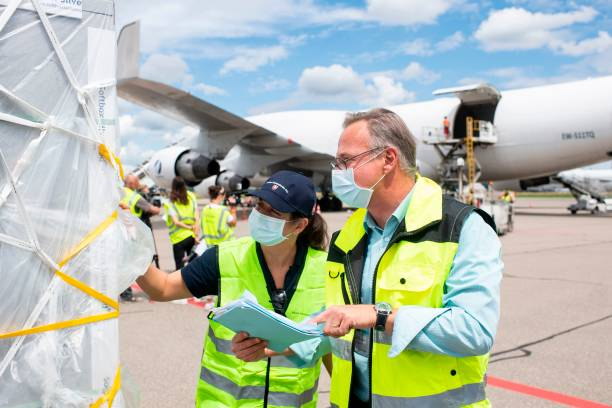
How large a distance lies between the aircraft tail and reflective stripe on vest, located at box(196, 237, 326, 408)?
947 mm

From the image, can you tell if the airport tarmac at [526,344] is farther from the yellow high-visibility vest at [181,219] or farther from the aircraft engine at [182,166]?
the aircraft engine at [182,166]

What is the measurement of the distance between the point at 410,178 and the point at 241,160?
23081mm

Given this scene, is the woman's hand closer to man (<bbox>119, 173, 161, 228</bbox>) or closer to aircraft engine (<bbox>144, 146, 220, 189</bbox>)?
man (<bbox>119, 173, 161, 228</bbox>)

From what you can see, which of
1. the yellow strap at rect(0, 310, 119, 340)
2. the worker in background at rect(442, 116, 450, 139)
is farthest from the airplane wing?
the yellow strap at rect(0, 310, 119, 340)

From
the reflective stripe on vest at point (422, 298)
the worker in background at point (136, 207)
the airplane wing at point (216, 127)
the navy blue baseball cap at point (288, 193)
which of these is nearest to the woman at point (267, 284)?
the navy blue baseball cap at point (288, 193)

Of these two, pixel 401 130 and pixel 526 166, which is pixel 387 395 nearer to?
pixel 401 130

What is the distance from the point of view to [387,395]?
1.83 metres

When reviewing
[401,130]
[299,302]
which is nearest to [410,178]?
[401,130]

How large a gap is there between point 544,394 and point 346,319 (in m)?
3.41

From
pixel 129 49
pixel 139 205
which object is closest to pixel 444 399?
pixel 129 49

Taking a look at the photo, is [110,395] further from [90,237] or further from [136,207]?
[136,207]

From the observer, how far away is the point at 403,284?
181cm

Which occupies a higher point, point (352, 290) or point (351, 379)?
point (352, 290)

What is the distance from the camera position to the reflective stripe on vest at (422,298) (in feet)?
5.88
